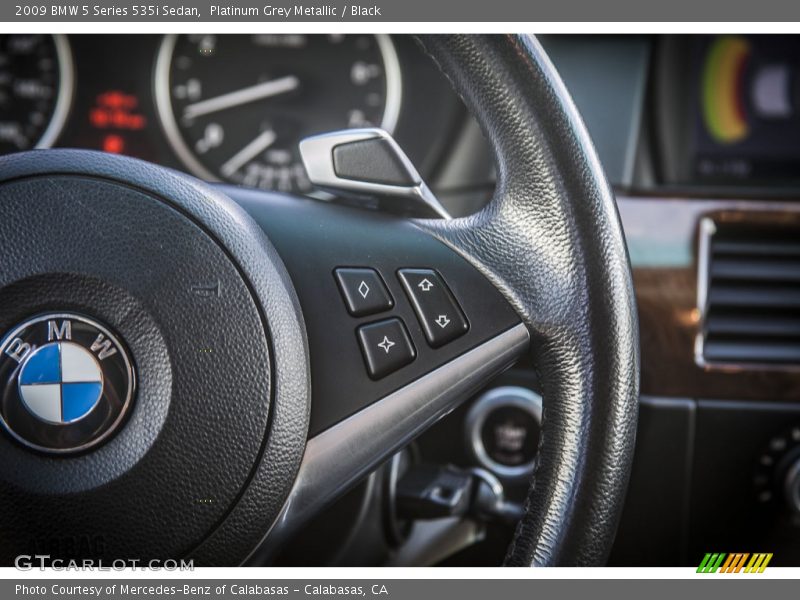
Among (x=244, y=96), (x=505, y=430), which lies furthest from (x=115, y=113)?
(x=505, y=430)

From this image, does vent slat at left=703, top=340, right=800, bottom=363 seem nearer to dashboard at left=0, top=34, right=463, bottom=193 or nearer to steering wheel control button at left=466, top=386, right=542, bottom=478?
steering wheel control button at left=466, top=386, right=542, bottom=478

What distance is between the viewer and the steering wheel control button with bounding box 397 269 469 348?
2.46ft

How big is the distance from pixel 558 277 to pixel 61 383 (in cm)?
40

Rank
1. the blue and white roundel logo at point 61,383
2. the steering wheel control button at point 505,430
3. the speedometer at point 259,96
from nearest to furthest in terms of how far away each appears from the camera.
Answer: the blue and white roundel logo at point 61,383
the steering wheel control button at point 505,430
the speedometer at point 259,96

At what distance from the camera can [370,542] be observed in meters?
1.01

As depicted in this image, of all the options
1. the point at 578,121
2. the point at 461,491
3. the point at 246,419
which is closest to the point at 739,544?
the point at 461,491

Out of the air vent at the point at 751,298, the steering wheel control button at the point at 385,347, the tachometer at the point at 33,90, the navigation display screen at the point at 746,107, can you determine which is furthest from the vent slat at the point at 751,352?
the tachometer at the point at 33,90

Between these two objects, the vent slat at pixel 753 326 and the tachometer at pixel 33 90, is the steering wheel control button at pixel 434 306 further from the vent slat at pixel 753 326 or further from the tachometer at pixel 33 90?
the tachometer at pixel 33 90

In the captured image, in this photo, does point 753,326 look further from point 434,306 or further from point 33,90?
point 33,90

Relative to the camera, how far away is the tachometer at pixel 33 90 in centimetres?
157

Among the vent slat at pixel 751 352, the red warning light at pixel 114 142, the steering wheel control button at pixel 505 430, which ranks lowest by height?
the steering wheel control button at pixel 505 430

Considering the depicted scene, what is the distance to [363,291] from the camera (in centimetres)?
74

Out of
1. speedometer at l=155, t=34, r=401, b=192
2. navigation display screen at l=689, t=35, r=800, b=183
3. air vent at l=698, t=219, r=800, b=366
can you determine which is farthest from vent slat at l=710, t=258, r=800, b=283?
speedometer at l=155, t=34, r=401, b=192

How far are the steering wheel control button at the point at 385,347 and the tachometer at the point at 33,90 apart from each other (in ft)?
3.43
